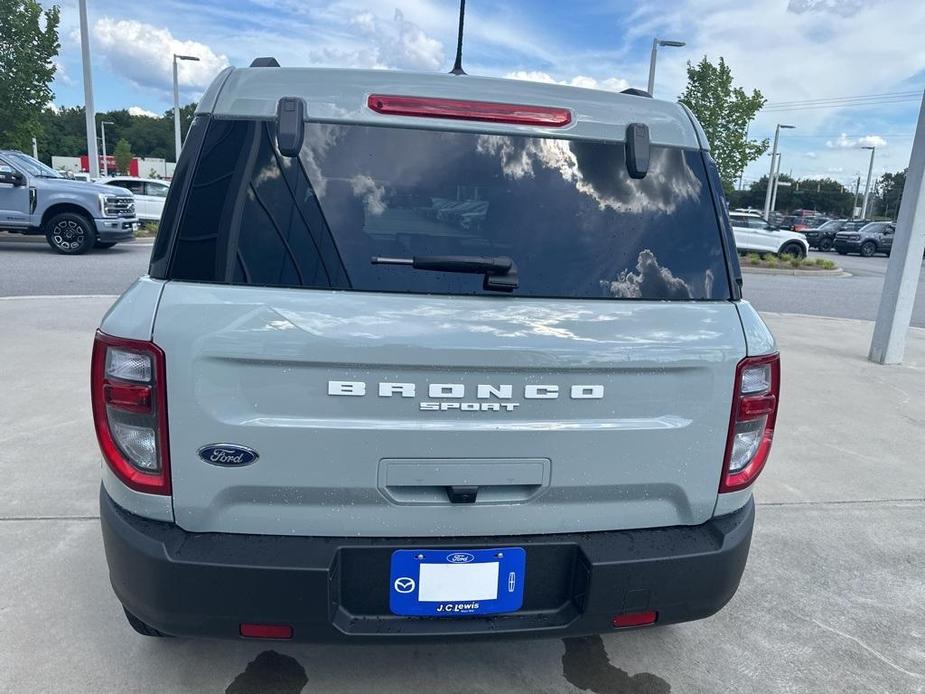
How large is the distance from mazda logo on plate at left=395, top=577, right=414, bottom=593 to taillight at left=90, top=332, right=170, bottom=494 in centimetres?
68

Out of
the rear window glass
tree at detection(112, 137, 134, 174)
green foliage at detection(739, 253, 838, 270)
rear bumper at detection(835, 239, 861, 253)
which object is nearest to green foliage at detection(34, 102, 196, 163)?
tree at detection(112, 137, 134, 174)

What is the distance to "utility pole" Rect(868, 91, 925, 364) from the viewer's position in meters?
7.28

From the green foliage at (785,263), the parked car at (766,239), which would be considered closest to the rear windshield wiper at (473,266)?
the green foliage at (785,263)

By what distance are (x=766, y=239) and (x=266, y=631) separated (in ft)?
79.0

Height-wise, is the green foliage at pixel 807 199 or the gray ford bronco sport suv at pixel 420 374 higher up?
the green foliage at pixel 807 199

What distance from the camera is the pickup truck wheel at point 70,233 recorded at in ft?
45.8

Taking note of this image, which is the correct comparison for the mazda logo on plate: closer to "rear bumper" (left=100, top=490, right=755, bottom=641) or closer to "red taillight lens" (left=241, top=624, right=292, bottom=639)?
"rear bumper" (left=100, top=490, right=755, bottom=641)

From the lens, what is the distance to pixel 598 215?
2.07 meters

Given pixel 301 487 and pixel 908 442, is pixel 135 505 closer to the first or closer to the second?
pixel 301 487

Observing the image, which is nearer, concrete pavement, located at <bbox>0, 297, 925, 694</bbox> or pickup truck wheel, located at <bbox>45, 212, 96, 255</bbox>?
concrete pavement, located at <bbox>0, 297, 925, 694</bbox>

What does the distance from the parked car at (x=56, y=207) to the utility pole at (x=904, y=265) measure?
13645mm

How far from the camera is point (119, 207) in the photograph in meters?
14.6

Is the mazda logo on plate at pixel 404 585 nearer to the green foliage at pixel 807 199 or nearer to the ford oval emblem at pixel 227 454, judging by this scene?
the ford oval emblem at pixel 227 454

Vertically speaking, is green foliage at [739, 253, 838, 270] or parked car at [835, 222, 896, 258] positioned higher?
parked car at [835, 222, 896, 258]
